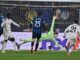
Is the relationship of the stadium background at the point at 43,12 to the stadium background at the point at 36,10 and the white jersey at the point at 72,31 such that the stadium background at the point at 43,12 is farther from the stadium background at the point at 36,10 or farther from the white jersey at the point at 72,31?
the white jersey at the point at 72,31

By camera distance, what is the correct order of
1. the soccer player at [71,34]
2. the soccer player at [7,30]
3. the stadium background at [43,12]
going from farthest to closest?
the stadium background at [43,12] → the soccer player at [7,30] → the soccer player at [71,34]

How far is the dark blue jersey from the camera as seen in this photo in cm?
2139

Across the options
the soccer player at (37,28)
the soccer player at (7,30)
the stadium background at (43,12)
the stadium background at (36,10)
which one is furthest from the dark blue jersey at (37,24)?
the stadium background at (43,12)

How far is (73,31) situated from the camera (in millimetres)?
22328

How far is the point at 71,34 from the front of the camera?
22.2 meters

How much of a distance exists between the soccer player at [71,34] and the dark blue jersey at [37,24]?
60.9 inches

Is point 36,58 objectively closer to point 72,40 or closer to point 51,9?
point 72,40

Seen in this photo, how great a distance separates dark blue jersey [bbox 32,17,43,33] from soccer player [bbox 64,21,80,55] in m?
1.55

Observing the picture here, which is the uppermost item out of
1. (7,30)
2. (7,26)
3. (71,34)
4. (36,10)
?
(36,10)

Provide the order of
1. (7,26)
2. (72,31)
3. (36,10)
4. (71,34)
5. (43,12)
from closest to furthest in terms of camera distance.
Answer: (7,26) < (71,34) < (72,31) < (36,10) < (43,12)

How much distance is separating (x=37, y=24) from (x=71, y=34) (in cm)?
193

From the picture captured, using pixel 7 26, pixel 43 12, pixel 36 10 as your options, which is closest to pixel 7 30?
pixel 7 26

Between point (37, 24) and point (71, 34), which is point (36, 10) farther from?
point (71, 34)

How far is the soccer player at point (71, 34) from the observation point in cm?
2103
